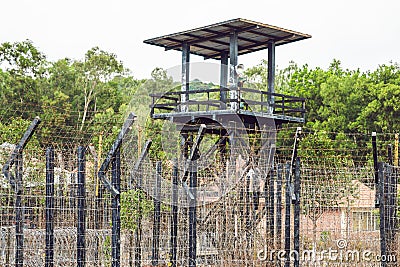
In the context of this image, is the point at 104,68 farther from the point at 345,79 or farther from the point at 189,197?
the point at 189,197

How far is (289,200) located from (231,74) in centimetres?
566

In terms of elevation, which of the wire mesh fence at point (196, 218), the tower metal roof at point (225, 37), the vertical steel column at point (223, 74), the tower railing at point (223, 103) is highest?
the tower metal roof at point (225, 37)

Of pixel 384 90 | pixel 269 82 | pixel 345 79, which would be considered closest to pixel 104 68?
pixel 345 79

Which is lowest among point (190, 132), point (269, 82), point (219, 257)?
point (219, 257)

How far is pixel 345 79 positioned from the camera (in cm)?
3378

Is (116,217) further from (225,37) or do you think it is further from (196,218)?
(225,37)

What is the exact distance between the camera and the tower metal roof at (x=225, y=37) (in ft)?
48.8

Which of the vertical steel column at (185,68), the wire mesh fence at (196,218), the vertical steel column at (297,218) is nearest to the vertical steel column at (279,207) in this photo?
the wire mesh fence at (196,218)

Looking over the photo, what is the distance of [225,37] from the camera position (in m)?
15.6
